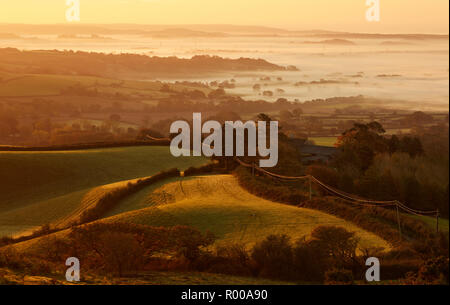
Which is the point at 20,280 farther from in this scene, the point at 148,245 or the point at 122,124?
the point at 122,124

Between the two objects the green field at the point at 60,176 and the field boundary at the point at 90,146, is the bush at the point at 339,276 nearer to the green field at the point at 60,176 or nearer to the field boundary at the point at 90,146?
the green field at the point at 60,176

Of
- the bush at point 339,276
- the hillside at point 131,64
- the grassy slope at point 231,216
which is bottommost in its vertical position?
the bush at point 339,276

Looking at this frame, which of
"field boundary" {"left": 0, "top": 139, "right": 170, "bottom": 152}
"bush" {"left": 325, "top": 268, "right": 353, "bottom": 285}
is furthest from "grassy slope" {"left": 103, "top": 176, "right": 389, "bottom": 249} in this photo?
"field boundary" {"left": 0, "top": 139, "right": 170, "bottom": 152}

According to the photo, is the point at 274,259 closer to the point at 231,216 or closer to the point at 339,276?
the point at 339,276

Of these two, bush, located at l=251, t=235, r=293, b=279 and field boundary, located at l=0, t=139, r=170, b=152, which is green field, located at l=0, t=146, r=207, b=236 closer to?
field boundary, located at l=0, t=139, r=170, b=152

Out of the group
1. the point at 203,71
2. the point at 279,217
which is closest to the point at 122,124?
the point at 203,71

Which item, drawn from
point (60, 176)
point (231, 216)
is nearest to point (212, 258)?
point (231, 216)

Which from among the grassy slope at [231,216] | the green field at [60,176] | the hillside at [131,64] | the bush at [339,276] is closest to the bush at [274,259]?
the bush at [339,276]
